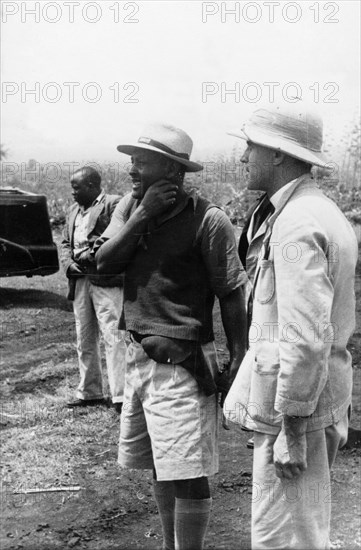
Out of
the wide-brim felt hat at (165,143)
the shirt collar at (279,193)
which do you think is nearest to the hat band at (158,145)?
the wide-brim felt hat at (165,143)

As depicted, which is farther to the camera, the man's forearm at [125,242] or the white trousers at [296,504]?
the man's forearm at [125,242]

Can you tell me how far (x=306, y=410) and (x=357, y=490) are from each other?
2.14 meters

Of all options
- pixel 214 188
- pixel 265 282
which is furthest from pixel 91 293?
pixel 214 188

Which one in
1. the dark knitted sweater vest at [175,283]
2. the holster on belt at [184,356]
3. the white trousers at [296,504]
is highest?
the dark knitted sweater vest at [175,283]

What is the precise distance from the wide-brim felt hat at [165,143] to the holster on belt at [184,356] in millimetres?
725

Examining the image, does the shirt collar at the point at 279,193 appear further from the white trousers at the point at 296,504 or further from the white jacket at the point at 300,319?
the white trousers at the point at 296,504

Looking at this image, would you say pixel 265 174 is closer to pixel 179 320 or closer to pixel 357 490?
pixel 179 320

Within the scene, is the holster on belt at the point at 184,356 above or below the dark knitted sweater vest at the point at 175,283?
below

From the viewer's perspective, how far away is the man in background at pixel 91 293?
577 cm

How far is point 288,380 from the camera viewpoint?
2.40 m

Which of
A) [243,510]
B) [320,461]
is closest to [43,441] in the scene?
[243,510]

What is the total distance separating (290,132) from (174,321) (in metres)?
0.91

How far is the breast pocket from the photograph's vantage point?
2574mm

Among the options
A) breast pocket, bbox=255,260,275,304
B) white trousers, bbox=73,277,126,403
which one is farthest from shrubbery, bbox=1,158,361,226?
breast pocket, bbox=255,260,275,304
